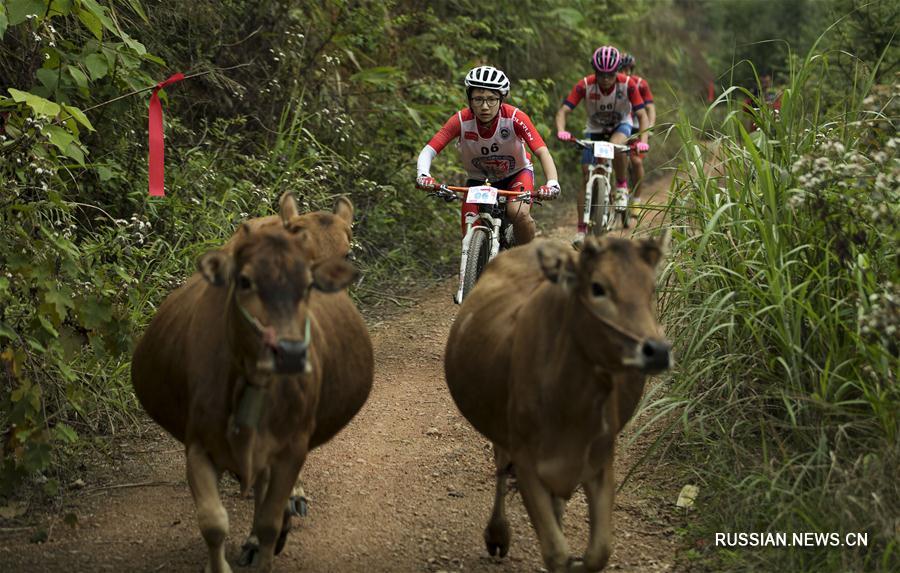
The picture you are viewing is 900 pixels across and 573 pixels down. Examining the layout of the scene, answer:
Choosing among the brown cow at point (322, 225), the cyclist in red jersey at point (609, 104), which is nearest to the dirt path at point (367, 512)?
the brown cow at point (322, 225)

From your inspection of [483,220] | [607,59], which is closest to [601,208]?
[607,59]

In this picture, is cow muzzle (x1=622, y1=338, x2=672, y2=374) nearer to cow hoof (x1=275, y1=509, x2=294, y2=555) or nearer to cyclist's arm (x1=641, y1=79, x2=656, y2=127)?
cow hoof (x1=275, y1=509, x2=294, y2=555)

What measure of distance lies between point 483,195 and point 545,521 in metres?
4.21

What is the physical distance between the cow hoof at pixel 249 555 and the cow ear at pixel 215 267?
1.67 metres

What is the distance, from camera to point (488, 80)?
9305mm

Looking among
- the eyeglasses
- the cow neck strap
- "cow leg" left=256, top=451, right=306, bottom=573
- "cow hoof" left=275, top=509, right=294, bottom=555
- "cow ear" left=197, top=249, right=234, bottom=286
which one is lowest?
"cow hoof" left=275, top=509, right=294, bottom=555

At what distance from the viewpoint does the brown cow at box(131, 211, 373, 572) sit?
16.0 ft

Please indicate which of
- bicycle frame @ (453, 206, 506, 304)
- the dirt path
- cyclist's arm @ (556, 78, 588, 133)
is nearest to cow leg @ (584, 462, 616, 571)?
the dirt path

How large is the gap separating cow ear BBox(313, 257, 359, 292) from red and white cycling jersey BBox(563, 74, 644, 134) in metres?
9.23

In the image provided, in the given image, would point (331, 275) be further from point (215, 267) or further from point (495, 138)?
point (495, 138)

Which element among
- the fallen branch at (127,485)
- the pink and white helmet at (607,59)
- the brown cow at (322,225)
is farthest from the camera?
the pink and white helmet at (607,59)

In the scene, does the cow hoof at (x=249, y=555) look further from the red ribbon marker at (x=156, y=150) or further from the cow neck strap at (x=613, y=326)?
the red ribbon marker at (x=156, y=150)

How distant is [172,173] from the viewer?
9.80m

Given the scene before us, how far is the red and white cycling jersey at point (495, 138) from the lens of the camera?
9445 mm
